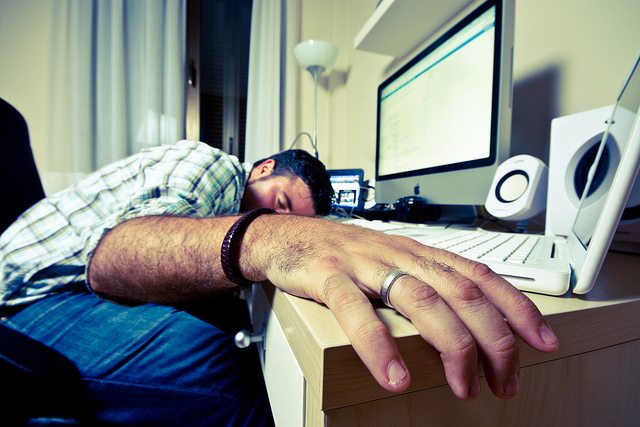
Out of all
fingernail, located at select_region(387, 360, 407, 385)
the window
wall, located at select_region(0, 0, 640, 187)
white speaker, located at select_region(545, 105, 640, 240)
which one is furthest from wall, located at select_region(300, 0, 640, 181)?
the window

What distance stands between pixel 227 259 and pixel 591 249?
1.07 feet

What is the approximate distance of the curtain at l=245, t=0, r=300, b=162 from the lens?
1887mm

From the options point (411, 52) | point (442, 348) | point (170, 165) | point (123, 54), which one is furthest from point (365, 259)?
point (123, 54)

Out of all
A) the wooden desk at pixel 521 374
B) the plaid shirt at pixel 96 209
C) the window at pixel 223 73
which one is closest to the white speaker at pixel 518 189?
the wooden desk at pixel 521 374

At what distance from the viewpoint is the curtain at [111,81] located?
160 cm

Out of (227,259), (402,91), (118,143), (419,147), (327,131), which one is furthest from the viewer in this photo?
(327,131)

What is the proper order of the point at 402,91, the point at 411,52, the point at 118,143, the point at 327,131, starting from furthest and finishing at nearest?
the point at 327,131
the point at 118,143
the point at 411,52
the point at 402,91


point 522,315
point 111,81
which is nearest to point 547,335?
point 522,315

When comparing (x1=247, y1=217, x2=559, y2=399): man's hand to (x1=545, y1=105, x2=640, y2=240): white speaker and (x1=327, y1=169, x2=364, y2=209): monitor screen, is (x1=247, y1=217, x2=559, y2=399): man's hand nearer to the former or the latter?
(x1=545, y1=105, x2=640, y2=240): white speaker

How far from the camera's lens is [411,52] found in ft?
4.17

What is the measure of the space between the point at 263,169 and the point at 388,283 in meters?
0.90

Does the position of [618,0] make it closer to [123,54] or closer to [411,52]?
[411,52]

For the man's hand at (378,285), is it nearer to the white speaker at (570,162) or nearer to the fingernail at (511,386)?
the fingernail at (511,386)

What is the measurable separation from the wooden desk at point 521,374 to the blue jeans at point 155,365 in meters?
0.18
